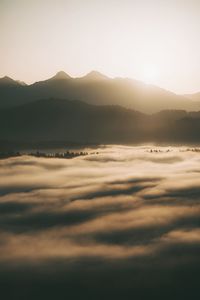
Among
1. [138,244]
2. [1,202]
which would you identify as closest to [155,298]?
[138,244]

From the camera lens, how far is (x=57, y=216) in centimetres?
2244

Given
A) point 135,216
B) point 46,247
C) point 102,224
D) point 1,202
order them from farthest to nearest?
point 1,202
point 135,216
point 102,224
point 46,247

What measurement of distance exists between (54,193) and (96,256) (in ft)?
54.0

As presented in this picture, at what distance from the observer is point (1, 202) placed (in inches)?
1078

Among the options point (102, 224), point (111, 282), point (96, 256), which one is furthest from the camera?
point (102, 224)

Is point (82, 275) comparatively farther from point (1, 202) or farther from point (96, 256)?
point (1, 202)

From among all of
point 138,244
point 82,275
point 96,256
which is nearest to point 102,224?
point 138,244

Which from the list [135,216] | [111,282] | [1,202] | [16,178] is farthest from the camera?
[16,178]

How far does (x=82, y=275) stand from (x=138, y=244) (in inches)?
163

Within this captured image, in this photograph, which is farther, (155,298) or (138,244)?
(138,244)

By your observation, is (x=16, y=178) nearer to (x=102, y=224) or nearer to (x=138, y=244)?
(x=102, y=224)

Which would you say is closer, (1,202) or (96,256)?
(96,256)

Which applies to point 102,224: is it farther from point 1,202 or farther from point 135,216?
point 1,202

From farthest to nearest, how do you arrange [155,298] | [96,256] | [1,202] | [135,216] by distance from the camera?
[1,202]
[135,216]
[96,256]
[155,298]
